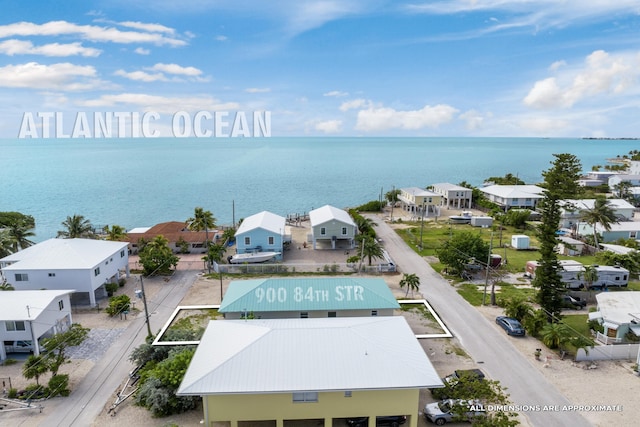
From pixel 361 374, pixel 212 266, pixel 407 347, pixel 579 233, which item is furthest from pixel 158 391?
pixel 579 233

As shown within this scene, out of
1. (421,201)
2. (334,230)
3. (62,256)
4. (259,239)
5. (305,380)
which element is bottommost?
(305,380)

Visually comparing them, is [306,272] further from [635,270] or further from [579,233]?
[579,233]

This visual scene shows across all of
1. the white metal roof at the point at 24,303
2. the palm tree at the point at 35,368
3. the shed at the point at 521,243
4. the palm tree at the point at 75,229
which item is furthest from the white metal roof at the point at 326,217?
the palm tree at the point at 35,368

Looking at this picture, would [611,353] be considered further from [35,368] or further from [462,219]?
[462,219]

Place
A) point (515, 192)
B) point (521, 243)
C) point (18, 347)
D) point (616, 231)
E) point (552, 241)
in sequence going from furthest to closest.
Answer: point (515, 192) < point (616, 231) < point (521, 243) < point (552, 241) < point (18, 347)

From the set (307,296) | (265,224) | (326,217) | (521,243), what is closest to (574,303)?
(521,243)
